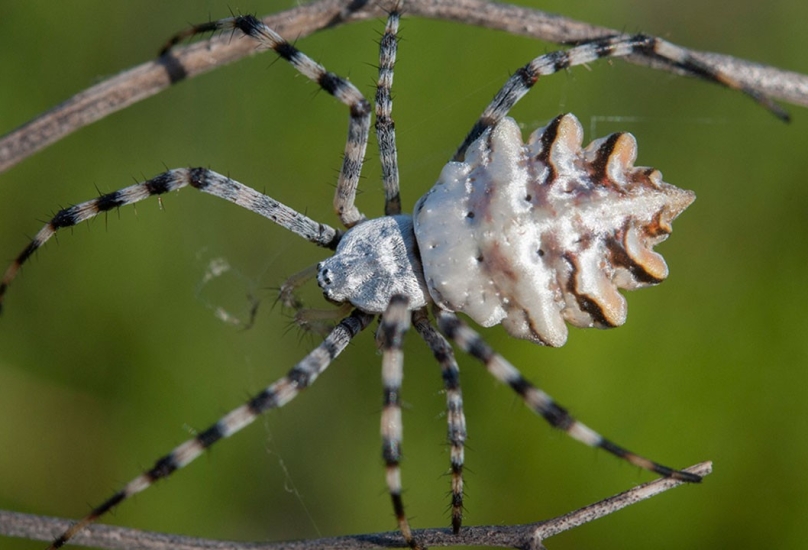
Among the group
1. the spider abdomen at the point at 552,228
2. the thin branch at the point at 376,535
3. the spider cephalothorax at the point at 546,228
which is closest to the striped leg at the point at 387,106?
the spider cephalothorax at the point at 546,228

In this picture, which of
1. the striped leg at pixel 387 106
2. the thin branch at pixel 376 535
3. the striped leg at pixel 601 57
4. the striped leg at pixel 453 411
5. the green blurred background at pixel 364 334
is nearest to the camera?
the thin branch at pixel 376 535

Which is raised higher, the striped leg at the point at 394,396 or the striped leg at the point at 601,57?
the striped leg at the point at 601,57

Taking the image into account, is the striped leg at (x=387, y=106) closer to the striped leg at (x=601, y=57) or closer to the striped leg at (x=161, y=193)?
the striped leg at (x=601, y=57)

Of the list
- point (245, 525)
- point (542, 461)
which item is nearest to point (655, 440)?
point (542, 461)

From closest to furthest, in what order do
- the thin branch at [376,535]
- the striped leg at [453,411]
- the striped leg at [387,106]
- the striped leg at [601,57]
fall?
the thin branch at [376,535] < the striped leg at [453,411] < the striped leg at [601,57] < the striped leg at [387,106]

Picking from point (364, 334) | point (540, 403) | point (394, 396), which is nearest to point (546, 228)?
Answer: point (540, 403)

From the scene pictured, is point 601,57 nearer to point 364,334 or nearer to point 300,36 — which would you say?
point 300,36

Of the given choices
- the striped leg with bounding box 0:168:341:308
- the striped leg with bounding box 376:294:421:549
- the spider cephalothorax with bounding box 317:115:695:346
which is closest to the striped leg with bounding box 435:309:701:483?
the spider cephalothorax with bounding box 317:115:695:346
